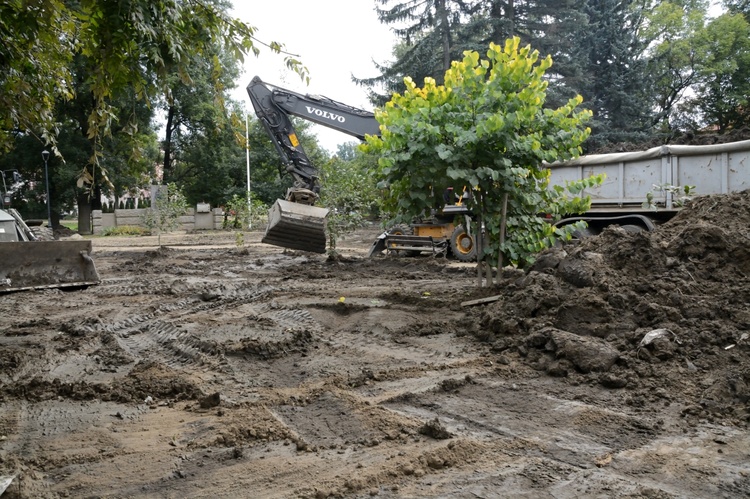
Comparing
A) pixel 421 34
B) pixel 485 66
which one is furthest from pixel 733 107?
pixel 485 66

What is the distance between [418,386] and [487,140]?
12.3 feet

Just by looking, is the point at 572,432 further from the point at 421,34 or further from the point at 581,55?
the point at 421,34

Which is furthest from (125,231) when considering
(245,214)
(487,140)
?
(487,140)

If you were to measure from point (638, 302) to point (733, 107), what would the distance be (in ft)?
106

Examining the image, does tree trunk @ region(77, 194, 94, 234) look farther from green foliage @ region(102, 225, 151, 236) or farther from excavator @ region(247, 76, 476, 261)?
excavator @ region(247, 76, 476, 261)

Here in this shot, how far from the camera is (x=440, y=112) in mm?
7527

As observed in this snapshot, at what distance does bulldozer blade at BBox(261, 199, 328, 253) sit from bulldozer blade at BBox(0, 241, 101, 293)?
4.30 meters

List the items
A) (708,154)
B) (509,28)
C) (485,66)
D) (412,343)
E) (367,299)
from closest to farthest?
(412,343)
(485,66)
(367,299)
(708,154)
(509,28)

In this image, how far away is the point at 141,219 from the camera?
110 feet

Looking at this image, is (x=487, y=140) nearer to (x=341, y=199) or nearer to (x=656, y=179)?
(x=656, y=179)

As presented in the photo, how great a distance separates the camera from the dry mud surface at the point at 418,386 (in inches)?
131

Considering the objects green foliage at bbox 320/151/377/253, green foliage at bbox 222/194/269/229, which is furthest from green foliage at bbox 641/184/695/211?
green foliage at bbox 222/194/269/229

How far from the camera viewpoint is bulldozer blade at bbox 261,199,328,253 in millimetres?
13211

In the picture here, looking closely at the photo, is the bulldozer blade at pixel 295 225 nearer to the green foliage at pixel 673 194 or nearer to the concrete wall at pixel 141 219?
the green foliage at pixel 673 194
